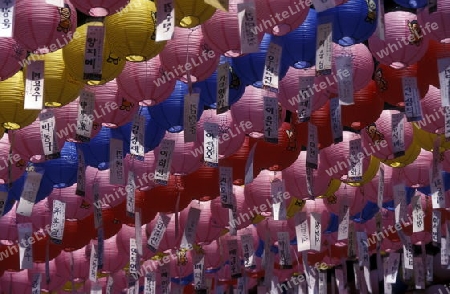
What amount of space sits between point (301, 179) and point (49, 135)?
232 cm

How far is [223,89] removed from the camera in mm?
4531

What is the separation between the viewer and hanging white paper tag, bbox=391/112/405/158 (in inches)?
213

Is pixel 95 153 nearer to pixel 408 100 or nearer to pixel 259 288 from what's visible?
pixel 408 100

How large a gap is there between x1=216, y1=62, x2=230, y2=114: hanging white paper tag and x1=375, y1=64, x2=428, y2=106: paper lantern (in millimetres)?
1201

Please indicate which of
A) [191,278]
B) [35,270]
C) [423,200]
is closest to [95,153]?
[35,270]

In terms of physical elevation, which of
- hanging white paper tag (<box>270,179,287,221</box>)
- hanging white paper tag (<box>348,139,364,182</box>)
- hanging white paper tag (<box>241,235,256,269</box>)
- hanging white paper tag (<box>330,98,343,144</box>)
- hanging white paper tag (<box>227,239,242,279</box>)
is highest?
hanging white paper tag (<box>330,98,343,144</box>)

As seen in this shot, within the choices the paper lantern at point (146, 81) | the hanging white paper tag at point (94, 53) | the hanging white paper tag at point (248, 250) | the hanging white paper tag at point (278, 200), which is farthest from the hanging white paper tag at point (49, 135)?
the hanging white paper tag at point (248, 250)

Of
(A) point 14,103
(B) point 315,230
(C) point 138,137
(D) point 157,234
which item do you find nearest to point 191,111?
(C) point 138,137

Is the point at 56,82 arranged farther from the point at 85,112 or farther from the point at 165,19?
the point at 165,19

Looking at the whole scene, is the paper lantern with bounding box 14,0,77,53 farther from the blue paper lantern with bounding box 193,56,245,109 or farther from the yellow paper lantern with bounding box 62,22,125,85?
the blue paper lantern with bounding box 193,56,245,109

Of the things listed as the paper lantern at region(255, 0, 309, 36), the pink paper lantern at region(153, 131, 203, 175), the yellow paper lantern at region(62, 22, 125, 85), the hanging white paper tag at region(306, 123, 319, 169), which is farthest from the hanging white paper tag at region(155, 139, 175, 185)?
the paper lantern at region(255, 0, 309, 36)

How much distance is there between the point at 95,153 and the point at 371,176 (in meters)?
2.34

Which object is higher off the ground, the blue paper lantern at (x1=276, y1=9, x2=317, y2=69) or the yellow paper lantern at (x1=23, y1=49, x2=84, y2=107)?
the blue paper lantern at (x1=276, y1=9, x2=317, y2=69)

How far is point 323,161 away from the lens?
6223 mm
